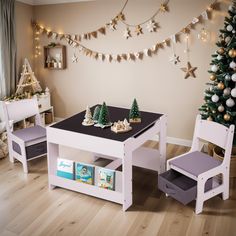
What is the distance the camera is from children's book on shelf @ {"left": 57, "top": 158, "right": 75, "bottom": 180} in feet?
8.71

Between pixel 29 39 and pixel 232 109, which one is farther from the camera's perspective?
pixel 29 39

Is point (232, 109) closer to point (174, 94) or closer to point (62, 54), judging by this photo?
point (174, 94)

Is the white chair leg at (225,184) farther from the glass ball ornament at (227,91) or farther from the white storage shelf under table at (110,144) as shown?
the glass ball ornament at (227,91)

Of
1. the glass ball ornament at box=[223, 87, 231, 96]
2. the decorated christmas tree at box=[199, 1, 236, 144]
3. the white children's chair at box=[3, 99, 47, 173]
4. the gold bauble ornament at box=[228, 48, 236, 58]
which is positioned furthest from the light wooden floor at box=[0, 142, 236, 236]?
the gold bauble ornament at box=[228, 48, 236, 58]

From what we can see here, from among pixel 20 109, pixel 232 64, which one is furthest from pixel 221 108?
pixel 20 109

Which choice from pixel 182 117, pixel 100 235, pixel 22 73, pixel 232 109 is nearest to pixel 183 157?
pixel 232 109

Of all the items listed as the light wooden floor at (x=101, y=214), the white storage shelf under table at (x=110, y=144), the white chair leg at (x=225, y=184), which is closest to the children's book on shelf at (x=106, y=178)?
the white storage shelf under table at (x=110, y=144)

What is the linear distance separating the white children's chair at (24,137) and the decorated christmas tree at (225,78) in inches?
75.6

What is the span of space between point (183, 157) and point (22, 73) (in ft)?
9.33

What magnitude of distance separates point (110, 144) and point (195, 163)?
0.79 metres

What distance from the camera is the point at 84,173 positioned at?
259 centimetres

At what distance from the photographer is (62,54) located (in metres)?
4.41

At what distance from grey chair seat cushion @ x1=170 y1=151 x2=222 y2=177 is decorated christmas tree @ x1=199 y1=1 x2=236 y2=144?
580mm

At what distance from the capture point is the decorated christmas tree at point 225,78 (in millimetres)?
2917
